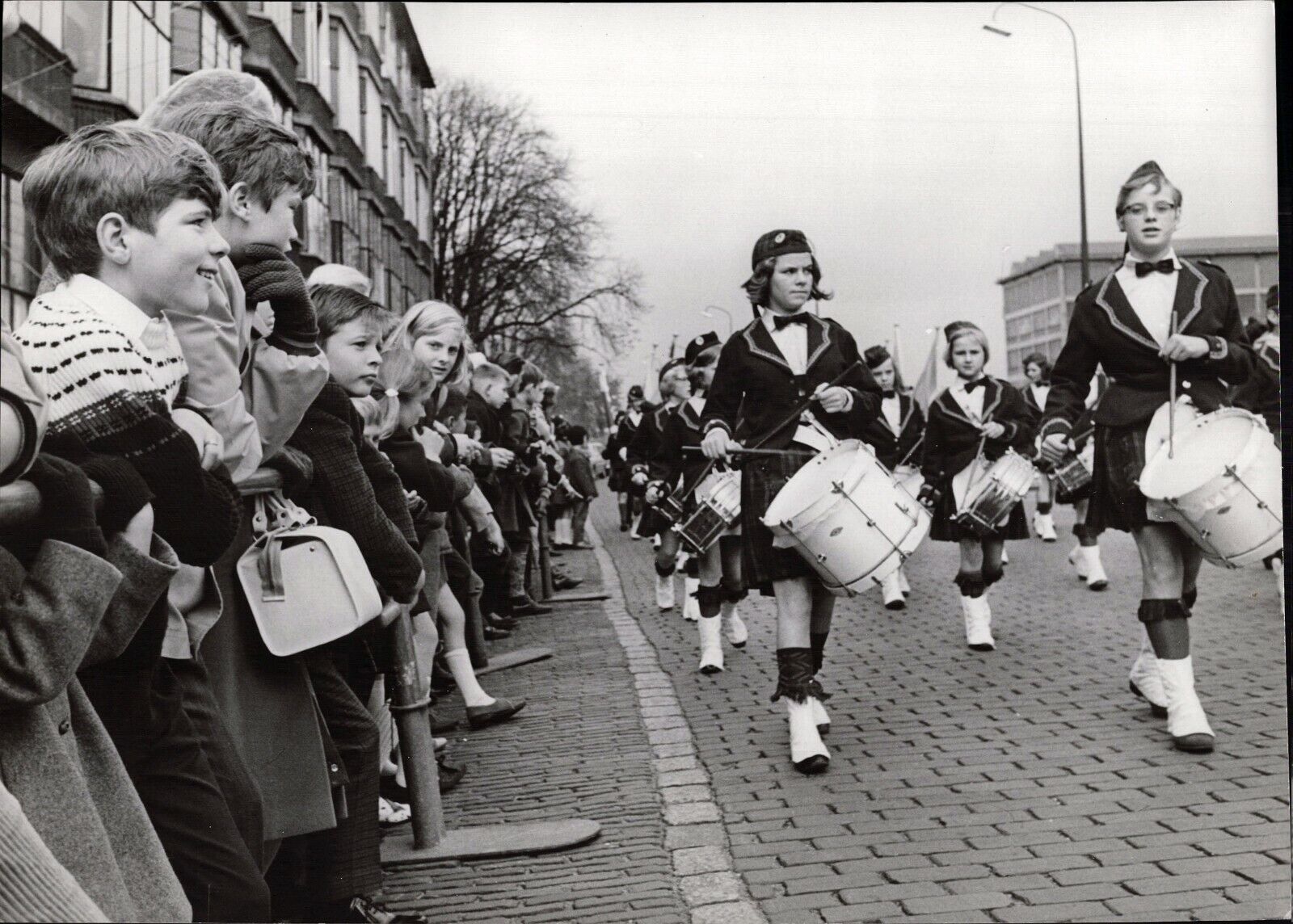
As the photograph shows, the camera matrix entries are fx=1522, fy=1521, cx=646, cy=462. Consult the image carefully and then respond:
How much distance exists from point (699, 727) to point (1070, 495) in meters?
6.30

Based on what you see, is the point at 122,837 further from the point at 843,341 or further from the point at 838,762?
the point at 843,341

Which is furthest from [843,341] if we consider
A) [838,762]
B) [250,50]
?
[250,50]

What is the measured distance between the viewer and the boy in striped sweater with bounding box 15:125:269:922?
2.66 metres

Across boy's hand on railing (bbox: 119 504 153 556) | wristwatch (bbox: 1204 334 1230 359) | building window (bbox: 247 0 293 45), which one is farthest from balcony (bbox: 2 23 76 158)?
boy's hand on railing (bbox: 119 504 153 556)

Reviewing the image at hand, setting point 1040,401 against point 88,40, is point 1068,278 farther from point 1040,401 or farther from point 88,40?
point 88,40

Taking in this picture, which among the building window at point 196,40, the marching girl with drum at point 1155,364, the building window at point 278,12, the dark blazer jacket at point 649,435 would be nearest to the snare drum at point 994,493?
the marching girl with drum at point 1155,364

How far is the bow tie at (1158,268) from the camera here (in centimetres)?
633

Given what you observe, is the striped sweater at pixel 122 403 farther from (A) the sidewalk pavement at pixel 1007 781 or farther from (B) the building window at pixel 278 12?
(B) the building window at pixel 278 12

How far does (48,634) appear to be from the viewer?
219 centimetres

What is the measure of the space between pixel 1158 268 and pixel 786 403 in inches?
64.5

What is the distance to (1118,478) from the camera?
Answer: 20.8 ft

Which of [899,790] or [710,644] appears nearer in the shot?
[899,790]

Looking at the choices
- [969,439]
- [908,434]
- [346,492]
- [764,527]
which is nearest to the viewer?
[346,492]

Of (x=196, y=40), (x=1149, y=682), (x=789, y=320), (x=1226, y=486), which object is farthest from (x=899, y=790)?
(x=196, y=40)
